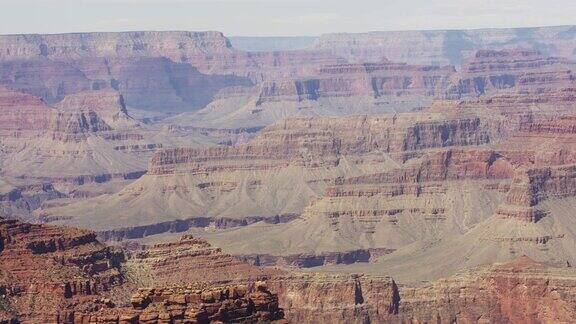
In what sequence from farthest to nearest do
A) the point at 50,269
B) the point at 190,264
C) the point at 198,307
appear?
the point at 190,264 < the point at 50,269 < the point at 198,307

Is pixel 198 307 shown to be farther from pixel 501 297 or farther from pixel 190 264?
pixel 501 297

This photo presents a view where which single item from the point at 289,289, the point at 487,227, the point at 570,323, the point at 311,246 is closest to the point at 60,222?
the point at 311,246

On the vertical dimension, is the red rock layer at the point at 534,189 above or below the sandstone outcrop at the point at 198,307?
→ below

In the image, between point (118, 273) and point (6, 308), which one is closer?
point (6, 308)

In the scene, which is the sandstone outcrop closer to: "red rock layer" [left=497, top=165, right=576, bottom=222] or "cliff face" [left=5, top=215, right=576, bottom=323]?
"cliff face" [left=5, top=215, right=576, bottom=323]

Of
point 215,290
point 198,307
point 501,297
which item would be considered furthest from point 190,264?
point 198,307

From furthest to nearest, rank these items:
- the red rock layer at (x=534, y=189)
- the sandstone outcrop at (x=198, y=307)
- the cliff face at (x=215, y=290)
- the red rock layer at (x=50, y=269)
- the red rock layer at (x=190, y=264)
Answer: the red rock layer at (x=534, y=189)
the red rock layer at (x=190, y=264)
the red rock layer at (x=50, y=269)
the cliff face at (x=215, y=290)
the sandstone outcrop at (x=198, y=307)

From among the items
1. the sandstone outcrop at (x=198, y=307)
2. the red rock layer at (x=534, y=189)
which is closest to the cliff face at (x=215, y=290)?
the sandstone outcrop at (x=198, y=307)

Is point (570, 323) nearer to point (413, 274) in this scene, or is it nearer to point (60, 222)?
point (413, 274)

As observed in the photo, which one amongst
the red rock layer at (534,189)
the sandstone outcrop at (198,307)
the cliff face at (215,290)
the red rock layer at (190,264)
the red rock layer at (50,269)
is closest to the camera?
the sandstone outcrop at (198,307)

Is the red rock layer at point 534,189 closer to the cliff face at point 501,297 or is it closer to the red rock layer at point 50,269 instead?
the cliff face at point 501,297

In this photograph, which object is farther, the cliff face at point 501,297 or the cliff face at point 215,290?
the cliff face at point 501,297
